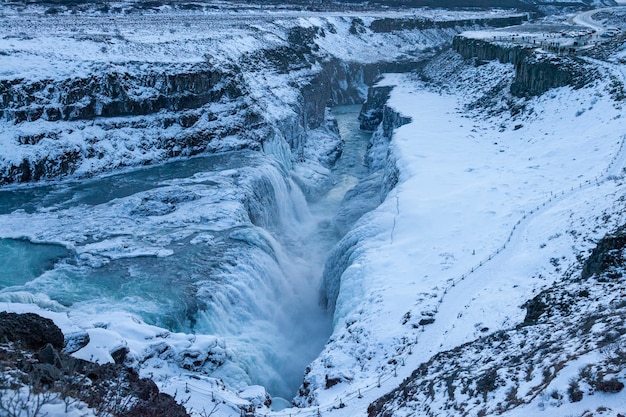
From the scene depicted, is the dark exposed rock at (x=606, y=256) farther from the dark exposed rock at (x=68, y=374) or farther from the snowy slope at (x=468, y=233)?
the dark exposed rock at (x=68, y=374)

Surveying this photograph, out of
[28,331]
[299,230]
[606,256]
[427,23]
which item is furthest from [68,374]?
[427,23]

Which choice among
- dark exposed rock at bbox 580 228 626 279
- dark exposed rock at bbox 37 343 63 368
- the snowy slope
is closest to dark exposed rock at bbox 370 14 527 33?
the snowy slope

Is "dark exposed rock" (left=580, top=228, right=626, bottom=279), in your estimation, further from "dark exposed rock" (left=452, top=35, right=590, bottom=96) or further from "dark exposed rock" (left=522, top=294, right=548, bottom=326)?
"dark exposed rock" (left=452, top=35, right=590, bottom=96)

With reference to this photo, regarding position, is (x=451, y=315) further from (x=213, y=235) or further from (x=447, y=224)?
(x=213, y=235)

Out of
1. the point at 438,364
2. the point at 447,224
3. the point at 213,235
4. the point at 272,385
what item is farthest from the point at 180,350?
the point at 447,224

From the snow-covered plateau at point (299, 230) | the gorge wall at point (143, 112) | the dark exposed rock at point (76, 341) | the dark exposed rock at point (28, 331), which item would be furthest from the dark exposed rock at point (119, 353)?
the gorge wall at point (143, 112)

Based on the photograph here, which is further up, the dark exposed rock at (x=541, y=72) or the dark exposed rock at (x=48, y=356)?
the dark exposed rock at (x=541, y=72)
